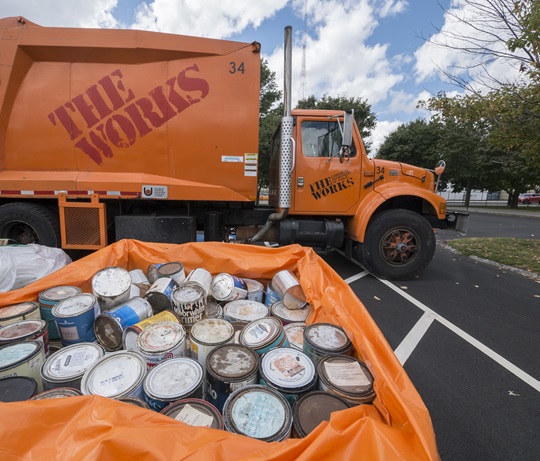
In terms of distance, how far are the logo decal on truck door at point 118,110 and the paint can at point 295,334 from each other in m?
3.34

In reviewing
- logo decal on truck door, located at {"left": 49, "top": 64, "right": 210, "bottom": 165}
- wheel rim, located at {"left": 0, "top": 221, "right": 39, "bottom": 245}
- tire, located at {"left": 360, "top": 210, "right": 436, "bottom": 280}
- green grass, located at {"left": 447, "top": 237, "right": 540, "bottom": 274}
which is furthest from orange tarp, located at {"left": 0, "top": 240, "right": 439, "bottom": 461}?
green grass, located at {"left": 447, "top": 237, "right": 540, "bottom": 274}

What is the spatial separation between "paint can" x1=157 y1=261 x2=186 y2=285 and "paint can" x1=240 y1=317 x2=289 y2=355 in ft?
3.03

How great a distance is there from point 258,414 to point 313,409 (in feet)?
0.84

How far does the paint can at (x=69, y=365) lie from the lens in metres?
1.36

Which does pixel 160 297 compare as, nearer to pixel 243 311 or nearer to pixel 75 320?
pixel 75 320

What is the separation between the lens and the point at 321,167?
4453mm

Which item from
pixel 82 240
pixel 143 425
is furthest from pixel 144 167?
pixel 143 425

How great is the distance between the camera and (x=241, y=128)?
3.94 metres

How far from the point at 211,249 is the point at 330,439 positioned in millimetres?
2184

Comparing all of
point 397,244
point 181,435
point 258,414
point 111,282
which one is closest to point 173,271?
point 111,282

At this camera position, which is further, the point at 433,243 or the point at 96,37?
the point at 433,243

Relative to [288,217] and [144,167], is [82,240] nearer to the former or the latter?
[144,167]

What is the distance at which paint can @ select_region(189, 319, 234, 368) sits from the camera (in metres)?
1.62

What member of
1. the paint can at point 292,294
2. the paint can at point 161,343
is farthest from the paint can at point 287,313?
the paint can at point 161,343
